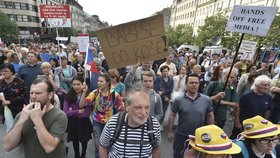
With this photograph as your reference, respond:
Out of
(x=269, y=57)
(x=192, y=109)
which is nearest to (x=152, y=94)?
(x=192, y=109)

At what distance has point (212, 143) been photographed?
182 centimetres

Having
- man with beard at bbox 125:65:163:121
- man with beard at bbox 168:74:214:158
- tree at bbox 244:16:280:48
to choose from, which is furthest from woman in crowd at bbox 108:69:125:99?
tree at bbox 244:16:280:48

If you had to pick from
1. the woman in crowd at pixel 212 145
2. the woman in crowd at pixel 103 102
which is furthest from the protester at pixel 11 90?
the woman in crowd at pixel 212 145

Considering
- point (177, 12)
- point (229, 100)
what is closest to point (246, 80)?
point (229, 100)

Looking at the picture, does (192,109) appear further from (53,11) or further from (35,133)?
(53,11)

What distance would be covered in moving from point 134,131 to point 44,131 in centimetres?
84

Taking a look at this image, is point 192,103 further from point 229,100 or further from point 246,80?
point 246,80

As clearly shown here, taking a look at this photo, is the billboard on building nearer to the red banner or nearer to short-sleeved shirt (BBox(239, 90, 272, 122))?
the red banner

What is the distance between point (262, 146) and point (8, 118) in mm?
3291

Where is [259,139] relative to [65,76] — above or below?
above

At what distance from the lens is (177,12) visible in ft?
245

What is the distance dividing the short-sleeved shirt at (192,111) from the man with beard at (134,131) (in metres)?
1.15

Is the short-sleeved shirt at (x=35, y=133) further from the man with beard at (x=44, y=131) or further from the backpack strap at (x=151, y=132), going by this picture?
the backpack strap at (x=151, y=132)

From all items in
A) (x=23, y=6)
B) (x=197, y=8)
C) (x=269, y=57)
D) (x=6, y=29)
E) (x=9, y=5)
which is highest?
(x=197, y=8)
